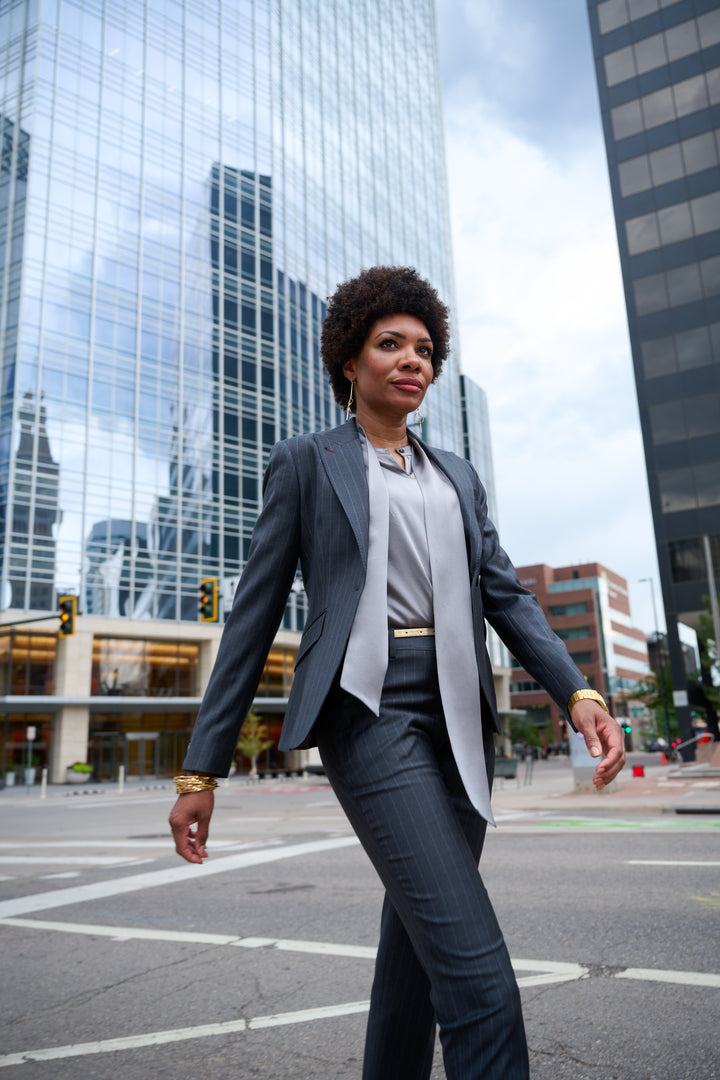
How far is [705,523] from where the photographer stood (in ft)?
111

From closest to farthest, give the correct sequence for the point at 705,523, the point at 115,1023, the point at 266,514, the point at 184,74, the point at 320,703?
the point at 320,703
the point at 266,514
the point at 115,1023
the point at 705,523
the point at 184,74

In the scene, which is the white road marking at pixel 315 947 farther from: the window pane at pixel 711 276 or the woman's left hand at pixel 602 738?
the window pane at pixel 711 276

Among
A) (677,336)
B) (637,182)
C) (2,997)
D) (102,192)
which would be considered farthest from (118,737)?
(2,997)

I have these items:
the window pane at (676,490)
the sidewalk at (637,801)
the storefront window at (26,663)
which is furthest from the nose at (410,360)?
the storefront window at (26,663)

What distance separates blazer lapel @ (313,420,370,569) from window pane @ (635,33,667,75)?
42.8m

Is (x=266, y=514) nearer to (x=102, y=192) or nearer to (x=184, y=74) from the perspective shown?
(x=102, y=192)

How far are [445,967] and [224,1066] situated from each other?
1996 millimetres

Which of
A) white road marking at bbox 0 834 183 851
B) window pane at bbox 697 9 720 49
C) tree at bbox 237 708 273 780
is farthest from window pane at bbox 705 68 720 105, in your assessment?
white road marking at bbox 0 834 183 851

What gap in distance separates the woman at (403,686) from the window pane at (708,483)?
34.5m

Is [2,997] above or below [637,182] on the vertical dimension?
below

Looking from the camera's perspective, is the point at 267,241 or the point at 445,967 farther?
the point at 267,241

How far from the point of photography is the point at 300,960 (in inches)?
183

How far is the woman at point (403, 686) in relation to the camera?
1.60 meters

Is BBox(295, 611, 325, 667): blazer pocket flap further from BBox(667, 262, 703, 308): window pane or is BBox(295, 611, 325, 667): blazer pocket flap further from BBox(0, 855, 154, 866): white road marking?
BBox(667, 262, 703, 308): window pane
